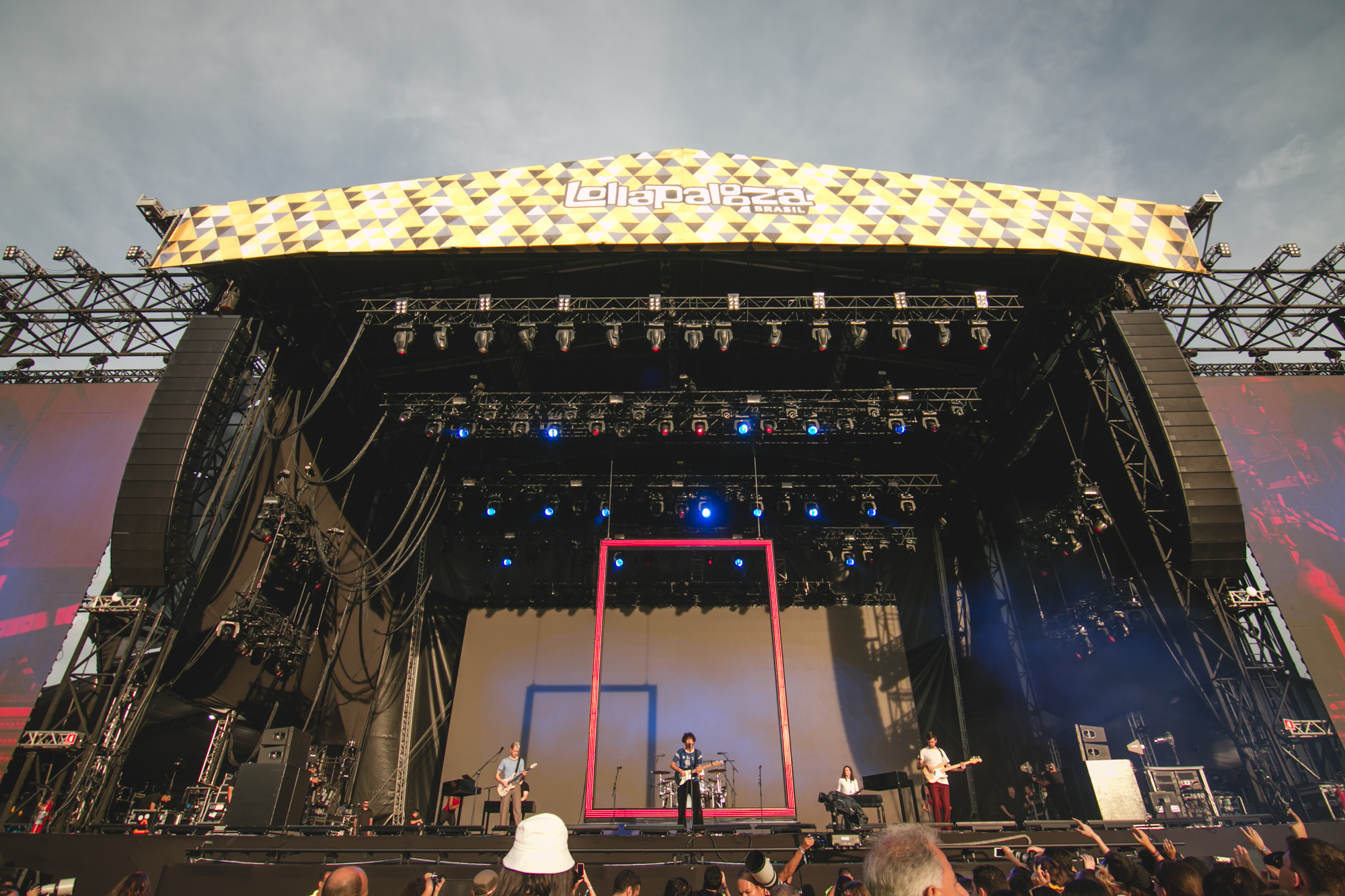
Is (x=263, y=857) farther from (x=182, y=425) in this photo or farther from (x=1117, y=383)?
(x=1117, y=383)

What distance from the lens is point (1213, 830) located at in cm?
675

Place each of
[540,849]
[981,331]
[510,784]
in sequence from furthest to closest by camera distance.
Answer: [510,784] < [981,331] < [540,849]

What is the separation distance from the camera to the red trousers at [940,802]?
9938 mm

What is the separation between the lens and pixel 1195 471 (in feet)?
30.6

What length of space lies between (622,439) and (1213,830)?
11257 millimetres

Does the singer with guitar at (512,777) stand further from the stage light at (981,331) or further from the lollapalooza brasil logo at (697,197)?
the stage light at (981,331)

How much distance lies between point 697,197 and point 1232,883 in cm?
1019

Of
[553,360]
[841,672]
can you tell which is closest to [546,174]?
[553,360]

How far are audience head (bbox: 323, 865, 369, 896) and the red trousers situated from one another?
968 cm

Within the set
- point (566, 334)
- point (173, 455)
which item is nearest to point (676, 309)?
point (566, 334)

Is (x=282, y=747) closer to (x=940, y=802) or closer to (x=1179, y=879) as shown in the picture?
(x=1179, y=879)

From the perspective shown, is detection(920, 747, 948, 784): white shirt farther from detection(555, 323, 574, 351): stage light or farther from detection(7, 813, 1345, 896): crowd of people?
detection(555, 323, 574, 351): stage light

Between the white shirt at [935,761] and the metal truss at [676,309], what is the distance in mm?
6664

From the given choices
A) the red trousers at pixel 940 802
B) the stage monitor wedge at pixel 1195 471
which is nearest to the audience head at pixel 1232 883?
the stage monitor wedge at pixel 1195 471
